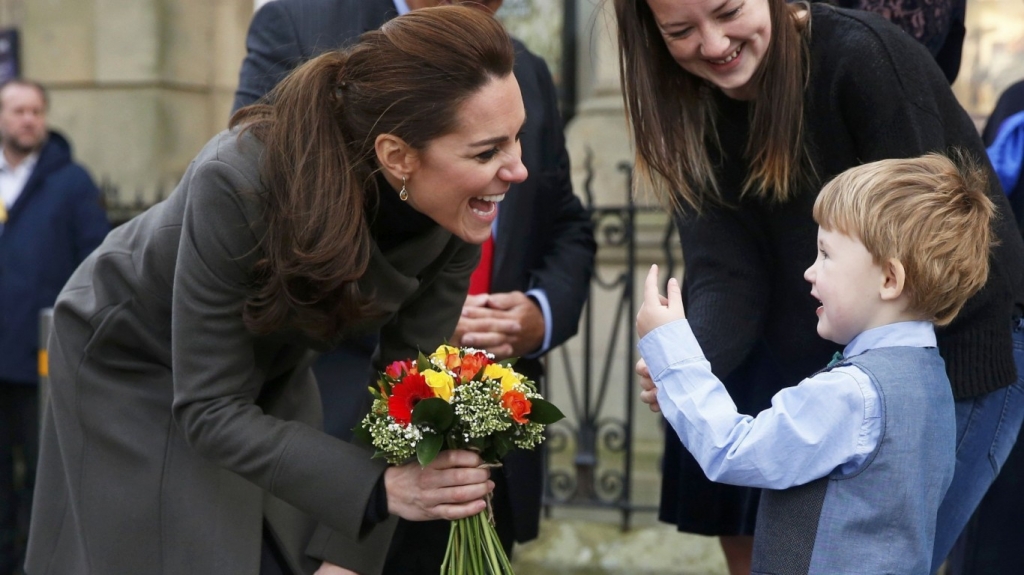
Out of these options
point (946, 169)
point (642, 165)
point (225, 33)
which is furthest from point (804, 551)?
point (225, 33)

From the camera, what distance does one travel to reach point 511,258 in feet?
10.8

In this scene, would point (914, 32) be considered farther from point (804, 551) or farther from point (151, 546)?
point (151, 546)

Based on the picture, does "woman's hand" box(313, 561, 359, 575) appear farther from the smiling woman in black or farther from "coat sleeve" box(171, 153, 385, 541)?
the smiling woman in black

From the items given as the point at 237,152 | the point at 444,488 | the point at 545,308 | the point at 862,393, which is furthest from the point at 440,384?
the point at 545,308

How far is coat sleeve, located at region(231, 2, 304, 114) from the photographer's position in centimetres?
296

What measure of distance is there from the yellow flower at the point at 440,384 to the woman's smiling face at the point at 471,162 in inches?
12.3

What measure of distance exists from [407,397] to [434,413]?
0.25ft

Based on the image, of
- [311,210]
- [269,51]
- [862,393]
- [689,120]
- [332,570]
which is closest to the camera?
[862,393]

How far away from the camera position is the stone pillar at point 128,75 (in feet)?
28.2

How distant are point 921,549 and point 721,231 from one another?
2.92 ft

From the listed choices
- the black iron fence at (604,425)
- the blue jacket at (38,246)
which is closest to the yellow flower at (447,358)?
the black iron fence at (604,425)

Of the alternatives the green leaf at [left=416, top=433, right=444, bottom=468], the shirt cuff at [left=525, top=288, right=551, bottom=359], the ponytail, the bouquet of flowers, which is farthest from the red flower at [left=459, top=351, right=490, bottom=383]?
the shirt cuff at [left=525, top=288, right=551, bottom=359]

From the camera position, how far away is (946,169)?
7.44 ft

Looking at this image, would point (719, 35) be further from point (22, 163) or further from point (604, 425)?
point (22, 163)
